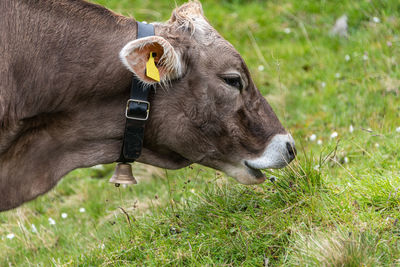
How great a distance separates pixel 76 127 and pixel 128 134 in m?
0.42

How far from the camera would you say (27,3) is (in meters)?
4.41

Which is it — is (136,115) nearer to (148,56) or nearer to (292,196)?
(148,56)

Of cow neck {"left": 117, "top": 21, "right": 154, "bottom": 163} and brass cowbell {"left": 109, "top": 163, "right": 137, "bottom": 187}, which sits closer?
cow neck {"left": 117, "top": 21, "right": 154, "bottom": 163}

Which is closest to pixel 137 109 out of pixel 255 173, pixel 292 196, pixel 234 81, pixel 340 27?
pixel 234 81

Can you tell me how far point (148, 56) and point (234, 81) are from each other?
2.44ft

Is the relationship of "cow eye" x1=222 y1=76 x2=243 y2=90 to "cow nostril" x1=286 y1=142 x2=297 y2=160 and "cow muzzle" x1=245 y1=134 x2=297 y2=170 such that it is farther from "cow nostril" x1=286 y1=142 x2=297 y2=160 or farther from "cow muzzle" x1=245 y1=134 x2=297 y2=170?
"cow nostril" x1=286 y1=142 x2=297 y2=160

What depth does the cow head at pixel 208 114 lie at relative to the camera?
4.45 metres

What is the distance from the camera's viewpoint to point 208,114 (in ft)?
14.7

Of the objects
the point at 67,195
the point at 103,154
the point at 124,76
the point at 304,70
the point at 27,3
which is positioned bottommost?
the point at 67,195

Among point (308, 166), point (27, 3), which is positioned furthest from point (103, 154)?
point (308, 166)

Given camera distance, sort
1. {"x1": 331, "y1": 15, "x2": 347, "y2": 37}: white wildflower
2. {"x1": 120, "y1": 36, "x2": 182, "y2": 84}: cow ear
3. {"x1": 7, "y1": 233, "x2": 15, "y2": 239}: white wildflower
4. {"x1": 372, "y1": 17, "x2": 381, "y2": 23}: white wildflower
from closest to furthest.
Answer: {"x1": 120, "y1": 36, "x2": 182, "y2": 84}: cow ear
{"x1": 7, "y1": 233, "x2": 15, "y2": 239}: white wildflower
{"x1": 372, "y1": 17, "x2": 381, "y2": 23}: white wildflower
{"x1": 331, "y1": 15, "x2": 347, "y2": 37}: white wildflower

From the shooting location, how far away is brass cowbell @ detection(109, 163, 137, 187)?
15.0 feet

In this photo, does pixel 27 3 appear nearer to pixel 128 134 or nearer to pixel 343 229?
pixel 128 134

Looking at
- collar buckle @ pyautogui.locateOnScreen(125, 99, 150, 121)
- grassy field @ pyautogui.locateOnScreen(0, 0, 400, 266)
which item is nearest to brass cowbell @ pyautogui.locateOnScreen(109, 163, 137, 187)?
grassy field @ pyautogui.locateOnScreen(0, 0, 400, 266)
